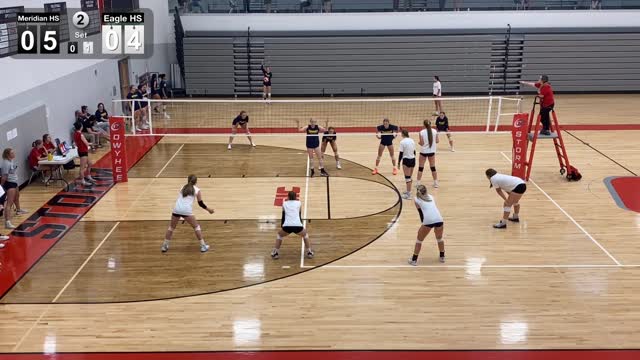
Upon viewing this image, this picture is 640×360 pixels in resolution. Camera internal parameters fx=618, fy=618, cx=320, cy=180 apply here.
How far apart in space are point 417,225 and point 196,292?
5.51m

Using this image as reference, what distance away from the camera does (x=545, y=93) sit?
1652 centimetres

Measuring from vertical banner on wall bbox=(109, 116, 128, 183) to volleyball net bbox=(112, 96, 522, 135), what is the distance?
4.77 m

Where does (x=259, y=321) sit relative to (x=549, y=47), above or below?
below

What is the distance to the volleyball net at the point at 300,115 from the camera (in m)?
23.3

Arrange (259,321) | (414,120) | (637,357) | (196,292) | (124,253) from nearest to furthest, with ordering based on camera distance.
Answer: (637,357) < (259,321) < (196,292) < (124,253) < (414,120)

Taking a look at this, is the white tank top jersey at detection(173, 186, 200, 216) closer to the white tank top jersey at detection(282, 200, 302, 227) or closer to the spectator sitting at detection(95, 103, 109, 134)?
the white tank top jersey at detection(282, 200, 302, 227)

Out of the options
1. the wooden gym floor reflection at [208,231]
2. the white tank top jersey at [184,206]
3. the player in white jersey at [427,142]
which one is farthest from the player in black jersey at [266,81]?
the white tank top jersey at [184,206]

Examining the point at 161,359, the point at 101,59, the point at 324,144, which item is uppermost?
the point at 101,59

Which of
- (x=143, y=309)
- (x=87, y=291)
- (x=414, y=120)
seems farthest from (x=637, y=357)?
(x=414, y=120)

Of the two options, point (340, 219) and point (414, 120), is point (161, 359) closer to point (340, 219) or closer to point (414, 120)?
point (340, 219)

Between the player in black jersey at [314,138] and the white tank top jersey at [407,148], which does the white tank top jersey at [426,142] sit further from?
the player in black jersey at [314,138]

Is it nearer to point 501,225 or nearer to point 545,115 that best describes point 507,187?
point 501,225

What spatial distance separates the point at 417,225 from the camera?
14109mm

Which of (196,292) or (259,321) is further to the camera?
(196,292)
